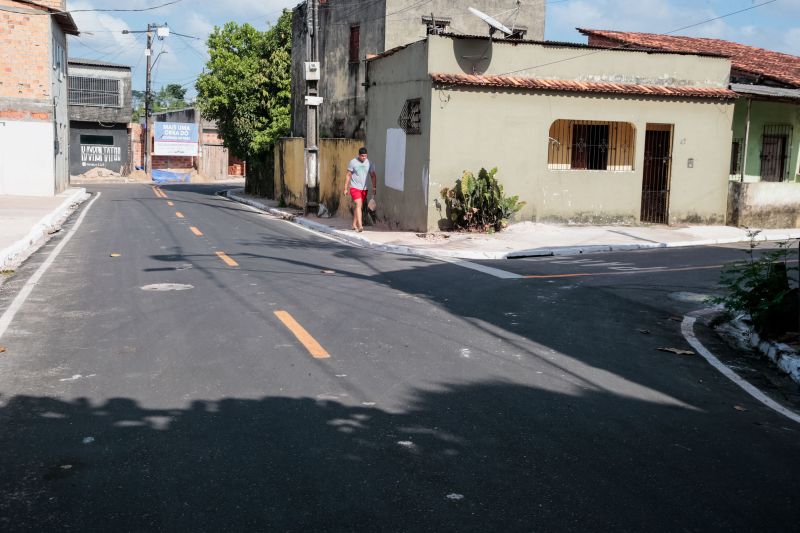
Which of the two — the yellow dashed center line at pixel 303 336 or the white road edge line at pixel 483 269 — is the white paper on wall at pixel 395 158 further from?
the yellow dashed center line at pixel 303 336

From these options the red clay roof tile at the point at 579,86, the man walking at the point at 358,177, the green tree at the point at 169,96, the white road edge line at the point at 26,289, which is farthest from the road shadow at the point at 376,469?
the green tree at the point at 169,96

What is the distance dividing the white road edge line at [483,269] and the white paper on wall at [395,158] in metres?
5.45

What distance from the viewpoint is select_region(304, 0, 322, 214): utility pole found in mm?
24047

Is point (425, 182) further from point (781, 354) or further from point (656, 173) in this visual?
point (781, 354)

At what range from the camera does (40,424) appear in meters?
5.16

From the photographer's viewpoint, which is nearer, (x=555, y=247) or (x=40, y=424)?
(x=40, y=424)

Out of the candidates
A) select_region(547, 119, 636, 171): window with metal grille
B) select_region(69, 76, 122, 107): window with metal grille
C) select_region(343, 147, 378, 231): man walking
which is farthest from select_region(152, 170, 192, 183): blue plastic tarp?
select_region(547, 119, 636, 171): window with metal grille

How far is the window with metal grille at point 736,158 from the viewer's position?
23.1 m

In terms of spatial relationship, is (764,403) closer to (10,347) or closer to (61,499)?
(61,499)

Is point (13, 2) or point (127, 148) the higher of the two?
point (13, 2)

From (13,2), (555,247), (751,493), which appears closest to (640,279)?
(555,247)

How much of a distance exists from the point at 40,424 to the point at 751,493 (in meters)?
4.37

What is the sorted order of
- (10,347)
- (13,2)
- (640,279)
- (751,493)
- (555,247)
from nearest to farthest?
(751,493) < (10,347) < (640,279) < (555,247) < (13,2)

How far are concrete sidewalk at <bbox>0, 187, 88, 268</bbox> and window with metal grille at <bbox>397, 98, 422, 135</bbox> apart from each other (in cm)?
873
